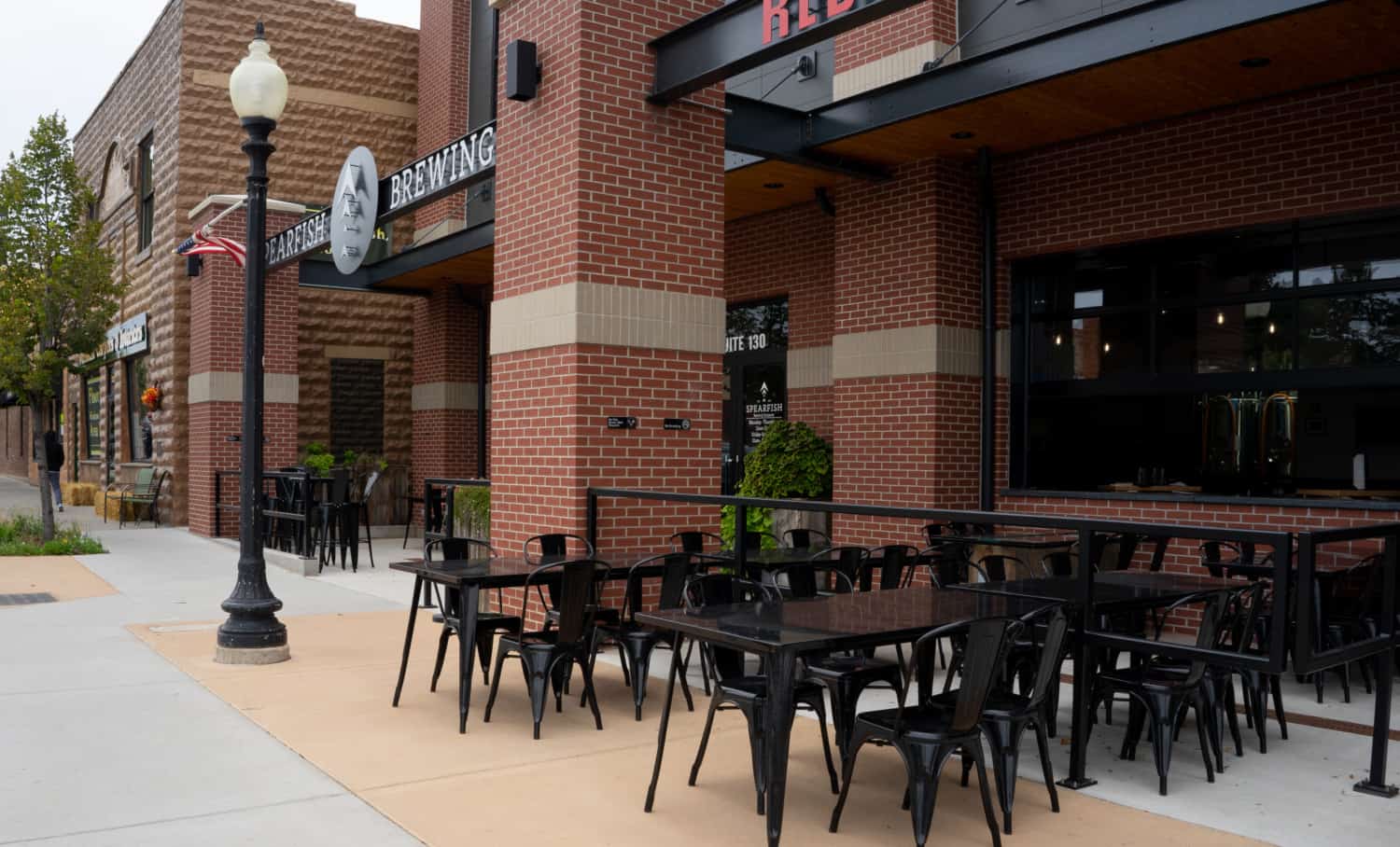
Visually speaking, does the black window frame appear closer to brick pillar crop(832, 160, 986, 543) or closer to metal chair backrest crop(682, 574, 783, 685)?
brick pillar crop(832, 160, 986, 543)

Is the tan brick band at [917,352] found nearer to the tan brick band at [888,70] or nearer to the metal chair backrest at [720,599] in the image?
the tan brick band at [888,70]

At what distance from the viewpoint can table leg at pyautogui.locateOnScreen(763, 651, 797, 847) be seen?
4.13 meters

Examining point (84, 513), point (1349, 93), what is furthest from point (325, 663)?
point (84, 513)

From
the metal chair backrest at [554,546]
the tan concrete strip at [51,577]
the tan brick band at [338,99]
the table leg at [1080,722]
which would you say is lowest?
the tan concrete strip at [51,577]

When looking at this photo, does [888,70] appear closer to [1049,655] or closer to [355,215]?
[355,215]

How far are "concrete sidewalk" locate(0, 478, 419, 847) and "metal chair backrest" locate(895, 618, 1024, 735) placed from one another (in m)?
2.15

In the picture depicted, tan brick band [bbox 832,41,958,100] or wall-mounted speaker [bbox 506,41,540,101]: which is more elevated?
tan brick band [bbox 832,41,958,100]

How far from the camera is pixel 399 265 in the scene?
1817 cm

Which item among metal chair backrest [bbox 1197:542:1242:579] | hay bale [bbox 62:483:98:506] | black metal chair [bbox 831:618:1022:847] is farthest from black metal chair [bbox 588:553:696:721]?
hay bale [bbox 62:483:98:506]

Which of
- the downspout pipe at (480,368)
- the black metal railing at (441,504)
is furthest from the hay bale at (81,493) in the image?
the black metal railing at (441,504)

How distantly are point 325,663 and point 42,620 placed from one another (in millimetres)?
3399

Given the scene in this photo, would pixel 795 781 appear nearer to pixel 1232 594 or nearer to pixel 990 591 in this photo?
pixel 990 591

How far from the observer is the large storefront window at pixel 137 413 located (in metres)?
21.3

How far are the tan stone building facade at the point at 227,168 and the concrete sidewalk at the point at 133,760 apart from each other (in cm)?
1044
